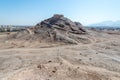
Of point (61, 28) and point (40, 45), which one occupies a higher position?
point (61, 28)

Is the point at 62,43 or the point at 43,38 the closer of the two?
the point at 62,43

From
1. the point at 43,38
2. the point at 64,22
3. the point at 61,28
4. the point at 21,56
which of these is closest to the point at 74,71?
the point at 21,56

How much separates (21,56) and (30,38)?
10.8 metres

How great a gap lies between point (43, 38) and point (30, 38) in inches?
86.7

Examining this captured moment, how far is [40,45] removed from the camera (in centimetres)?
2514

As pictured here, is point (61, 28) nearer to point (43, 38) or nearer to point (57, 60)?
point (43, 38)

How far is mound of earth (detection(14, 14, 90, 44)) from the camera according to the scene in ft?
91.8

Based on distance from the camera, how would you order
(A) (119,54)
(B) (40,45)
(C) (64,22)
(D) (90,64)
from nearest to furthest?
(D) (90,64)
(A) (119,54)
(B) (40,45)
(C) (64,22)

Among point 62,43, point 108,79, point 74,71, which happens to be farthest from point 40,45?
point 108,79

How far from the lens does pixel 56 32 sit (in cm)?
2992

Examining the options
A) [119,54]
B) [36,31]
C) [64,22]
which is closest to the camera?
[119,54]

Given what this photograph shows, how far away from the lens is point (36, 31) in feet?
104

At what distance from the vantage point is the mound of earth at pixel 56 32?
27970 mm

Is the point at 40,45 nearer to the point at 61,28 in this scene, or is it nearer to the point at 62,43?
the point at 62,43
